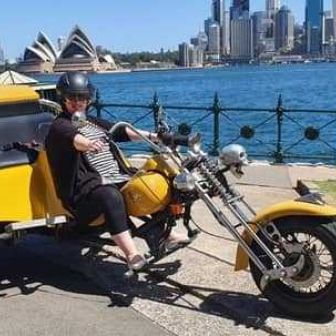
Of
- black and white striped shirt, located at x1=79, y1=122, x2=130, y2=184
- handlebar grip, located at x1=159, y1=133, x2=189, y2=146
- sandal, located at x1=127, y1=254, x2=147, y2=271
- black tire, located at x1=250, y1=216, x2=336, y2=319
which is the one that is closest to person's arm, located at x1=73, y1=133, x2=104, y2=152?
black and white striped shirt, located at x1=79, y1=122, x2=130, y2=184

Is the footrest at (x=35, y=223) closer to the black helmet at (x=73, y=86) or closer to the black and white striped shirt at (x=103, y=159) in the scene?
the black and white striped shirt at (x=103, y=159)

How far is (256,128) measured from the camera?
15.1 m

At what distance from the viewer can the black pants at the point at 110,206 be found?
4.90 metres

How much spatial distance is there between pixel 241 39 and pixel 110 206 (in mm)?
78702

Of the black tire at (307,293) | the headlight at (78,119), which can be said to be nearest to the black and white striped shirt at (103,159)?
the headlight at (78,119)

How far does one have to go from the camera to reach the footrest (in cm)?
521

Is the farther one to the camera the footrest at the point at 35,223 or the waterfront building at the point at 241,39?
the waterfront building at the point at 241,39

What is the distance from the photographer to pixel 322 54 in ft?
300

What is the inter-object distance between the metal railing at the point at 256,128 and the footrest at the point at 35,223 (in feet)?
15.1

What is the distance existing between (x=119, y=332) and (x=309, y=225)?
1.30 metres

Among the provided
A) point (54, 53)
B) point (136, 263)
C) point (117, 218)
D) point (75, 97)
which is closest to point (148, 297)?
point (136, 263)

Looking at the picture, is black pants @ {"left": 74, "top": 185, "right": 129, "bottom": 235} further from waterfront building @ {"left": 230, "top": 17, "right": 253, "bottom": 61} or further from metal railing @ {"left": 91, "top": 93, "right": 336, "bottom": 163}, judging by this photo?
waterfront building @ {"left": 230, "top": 17, "right": 253, "bottom": 61}

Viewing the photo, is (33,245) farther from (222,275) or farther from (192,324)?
(192,324)

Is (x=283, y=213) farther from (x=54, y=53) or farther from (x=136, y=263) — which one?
(x=54, y=53)
